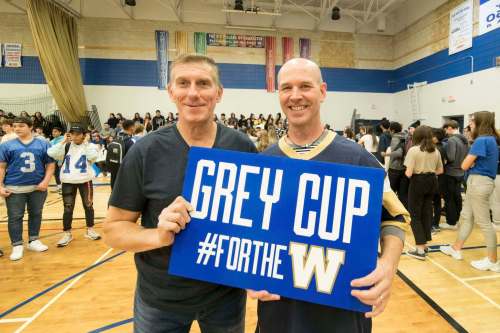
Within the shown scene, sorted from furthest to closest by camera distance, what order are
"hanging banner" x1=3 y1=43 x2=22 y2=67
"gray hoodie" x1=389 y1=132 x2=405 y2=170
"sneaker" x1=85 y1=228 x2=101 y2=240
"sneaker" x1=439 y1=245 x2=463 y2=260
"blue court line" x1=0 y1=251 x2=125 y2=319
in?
"hanging banner" x1=3 y1=43 x2=22 y2=67
"gray hoodie" x1=389 y1=132 x2=405 y2=170
"sneaker" x1=85 y1=228 x2=101 y2=240
"sneaker" x1=439 y1=245 x2=463 y2=260
"blue court line" x1=0 y1=251 x2=125 y2=319

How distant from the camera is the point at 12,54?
13.8m

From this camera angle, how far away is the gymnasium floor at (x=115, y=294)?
8.11 feet

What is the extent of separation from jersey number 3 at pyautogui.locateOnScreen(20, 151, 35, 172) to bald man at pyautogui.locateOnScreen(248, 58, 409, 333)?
3.99 metres

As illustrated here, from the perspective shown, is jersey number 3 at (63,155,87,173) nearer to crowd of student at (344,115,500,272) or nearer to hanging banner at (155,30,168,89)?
crowd of student at (344,115,500,272)

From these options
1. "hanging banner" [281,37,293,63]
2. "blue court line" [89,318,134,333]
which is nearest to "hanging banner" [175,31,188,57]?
"hanging banner" [281,37,293,63]

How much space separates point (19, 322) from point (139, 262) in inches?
88.3

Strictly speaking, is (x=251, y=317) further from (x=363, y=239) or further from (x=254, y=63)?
(x=254, y=63)

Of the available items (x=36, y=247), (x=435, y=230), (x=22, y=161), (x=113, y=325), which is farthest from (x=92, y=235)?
(x=435, y=230)

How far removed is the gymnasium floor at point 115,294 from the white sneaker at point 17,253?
3.7 inches

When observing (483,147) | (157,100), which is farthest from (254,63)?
(483,147)

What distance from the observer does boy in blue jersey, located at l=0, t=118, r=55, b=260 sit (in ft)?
12.4

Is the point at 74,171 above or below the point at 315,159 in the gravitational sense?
below

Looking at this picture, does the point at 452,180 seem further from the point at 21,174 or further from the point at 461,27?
the point at 461,27

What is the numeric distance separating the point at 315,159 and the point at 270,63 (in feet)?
50.2
